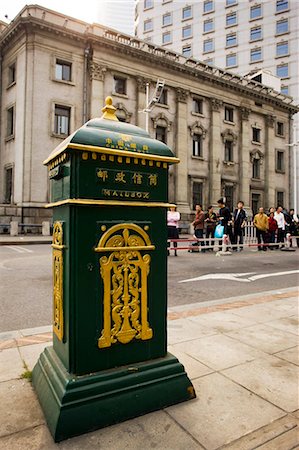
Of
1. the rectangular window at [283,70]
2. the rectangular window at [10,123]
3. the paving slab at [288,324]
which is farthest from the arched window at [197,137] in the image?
the paving slab at [288,324]

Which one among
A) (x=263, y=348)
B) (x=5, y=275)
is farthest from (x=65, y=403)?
(x=5, y=275)

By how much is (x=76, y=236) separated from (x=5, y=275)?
6.13 m

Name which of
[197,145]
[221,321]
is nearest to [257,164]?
[197,145]

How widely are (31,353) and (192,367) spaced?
4.85 ft

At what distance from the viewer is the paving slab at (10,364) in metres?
2.58

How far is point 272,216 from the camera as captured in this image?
48.3ft

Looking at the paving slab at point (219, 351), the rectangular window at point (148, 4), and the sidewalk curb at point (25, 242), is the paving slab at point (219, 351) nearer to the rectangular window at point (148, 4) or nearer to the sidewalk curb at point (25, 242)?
the sidewalk curb at point (25, 242)

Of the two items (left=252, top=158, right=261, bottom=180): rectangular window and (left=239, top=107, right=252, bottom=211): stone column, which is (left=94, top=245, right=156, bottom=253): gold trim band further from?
(left=252, top=158, right=261, bottom=180): rectangular window

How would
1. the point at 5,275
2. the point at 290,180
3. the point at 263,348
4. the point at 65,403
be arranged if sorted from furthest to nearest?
the point at 290,180
the point at 5,275
the point at 263,348
the point at 65,403

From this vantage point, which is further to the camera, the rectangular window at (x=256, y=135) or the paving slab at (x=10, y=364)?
the rectangular window at (x=256, y=135)

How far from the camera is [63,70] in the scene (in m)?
22.8

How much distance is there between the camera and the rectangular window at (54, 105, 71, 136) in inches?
889

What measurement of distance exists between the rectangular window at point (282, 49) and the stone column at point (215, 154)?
66.4 ft

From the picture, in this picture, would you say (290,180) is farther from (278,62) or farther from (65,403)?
(65,403)
